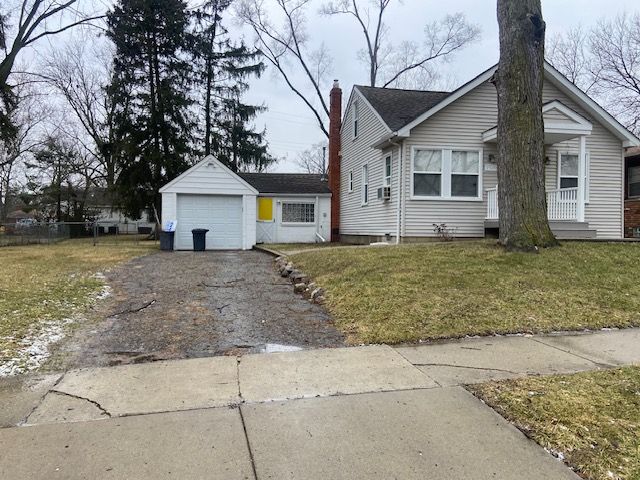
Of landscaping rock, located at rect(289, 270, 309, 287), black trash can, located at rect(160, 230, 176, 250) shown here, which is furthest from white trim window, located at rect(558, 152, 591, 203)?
black trash can, located at rect(160, 230, 176, 250)

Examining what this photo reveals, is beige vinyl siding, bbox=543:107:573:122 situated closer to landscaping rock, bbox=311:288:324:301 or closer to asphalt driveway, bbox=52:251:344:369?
asphalt driveway, bbox=52:251:344:369

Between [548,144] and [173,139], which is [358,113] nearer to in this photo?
[548,144]

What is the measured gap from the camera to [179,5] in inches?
1041

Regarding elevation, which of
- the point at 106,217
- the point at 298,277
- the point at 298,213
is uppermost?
the point at 106,217

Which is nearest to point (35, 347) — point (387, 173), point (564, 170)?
point (387, 173)

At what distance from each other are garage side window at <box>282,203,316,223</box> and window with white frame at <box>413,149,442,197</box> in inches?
302

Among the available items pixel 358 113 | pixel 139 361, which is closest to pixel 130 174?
pixel 358 113

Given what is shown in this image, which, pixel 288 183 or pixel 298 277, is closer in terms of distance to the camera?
pixel 298 277

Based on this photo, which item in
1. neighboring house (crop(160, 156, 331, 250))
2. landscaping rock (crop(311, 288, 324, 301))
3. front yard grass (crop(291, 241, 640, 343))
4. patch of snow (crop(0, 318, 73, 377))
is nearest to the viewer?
patch of snow (crop(0, 318, 73, 377))

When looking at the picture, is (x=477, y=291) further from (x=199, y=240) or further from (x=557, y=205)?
(x=199, y=240)

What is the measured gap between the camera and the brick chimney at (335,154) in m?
20.5

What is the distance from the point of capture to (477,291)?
21.7 ft

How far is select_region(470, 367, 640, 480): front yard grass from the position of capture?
259 centimetres

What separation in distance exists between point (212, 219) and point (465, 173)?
956 cm
